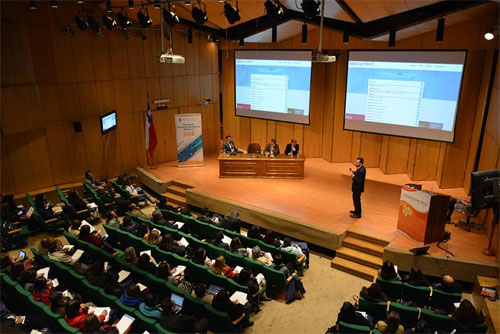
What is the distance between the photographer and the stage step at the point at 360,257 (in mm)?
7199

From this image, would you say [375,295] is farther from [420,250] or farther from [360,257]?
[360,257]

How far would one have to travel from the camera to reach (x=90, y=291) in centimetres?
538

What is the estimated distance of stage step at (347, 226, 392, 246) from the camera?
7426 mm

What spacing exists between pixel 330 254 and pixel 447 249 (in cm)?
219

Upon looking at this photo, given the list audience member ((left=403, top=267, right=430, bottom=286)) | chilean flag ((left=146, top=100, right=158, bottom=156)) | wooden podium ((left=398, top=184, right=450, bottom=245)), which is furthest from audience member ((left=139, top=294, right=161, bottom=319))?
chilean flag ((left=146, top=100, right=158, bottom=156))

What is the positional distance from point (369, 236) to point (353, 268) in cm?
79

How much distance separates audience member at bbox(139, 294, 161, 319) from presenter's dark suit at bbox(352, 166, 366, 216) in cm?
470

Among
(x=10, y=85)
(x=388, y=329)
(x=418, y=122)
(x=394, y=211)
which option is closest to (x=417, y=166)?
(x=418, y=122)

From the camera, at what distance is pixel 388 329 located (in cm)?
445

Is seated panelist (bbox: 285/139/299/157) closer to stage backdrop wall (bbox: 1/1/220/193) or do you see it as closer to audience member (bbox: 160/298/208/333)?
stage backdrop wall (bbox: 1/1/220/193)

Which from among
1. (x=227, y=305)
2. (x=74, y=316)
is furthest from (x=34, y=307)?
(x=227, y=305)

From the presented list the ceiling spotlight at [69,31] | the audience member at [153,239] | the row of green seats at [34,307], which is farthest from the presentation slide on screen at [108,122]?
the row of green seats at [34,307]

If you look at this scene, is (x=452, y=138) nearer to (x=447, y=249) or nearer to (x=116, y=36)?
(x=447, y=249)

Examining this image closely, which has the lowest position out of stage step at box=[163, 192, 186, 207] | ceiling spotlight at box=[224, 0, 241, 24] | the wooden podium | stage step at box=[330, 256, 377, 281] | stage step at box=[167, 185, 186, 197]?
stage step at box=[330, 256, 377, 281]
